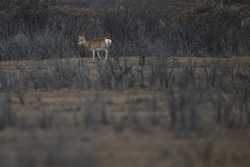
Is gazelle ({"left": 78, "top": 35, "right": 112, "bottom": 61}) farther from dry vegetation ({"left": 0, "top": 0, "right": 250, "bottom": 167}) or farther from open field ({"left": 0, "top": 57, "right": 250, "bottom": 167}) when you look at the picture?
open field ({"left": 0, "top": 57, "right": 250, "bottom": 167})

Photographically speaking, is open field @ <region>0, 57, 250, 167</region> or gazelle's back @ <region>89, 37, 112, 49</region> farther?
gazelle's back @ <region>89, 37, 112, 49</region>

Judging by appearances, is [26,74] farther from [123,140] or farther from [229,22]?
[229,22]

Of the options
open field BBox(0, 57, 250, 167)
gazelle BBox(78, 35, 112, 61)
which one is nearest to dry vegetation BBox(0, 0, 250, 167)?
open field BBox(0, 57, 250, 167)

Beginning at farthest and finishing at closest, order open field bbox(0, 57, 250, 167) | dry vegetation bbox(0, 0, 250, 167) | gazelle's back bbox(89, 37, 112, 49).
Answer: gazelle's back bbox(89, 37, 112, 49) → dry vegetation bbox(0, 0, 250, 167) → open field bbox(0, 57, 250, 167)

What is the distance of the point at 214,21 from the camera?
29.5m

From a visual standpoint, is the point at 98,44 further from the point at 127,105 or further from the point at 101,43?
the point at 127,105

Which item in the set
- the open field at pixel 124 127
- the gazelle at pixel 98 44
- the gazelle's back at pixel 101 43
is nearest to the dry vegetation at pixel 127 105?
the open field at pixel 124 127

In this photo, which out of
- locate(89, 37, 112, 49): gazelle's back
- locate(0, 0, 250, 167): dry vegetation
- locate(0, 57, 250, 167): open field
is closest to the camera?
locate(0, 57, 250, 167): open field

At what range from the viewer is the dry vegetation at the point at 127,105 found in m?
7.80

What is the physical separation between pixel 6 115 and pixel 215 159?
332 centimetres

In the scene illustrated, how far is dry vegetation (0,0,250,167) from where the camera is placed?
780 cm

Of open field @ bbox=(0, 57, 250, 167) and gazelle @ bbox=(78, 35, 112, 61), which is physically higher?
gazelle @ bbox=(78, 35, 112, 61)

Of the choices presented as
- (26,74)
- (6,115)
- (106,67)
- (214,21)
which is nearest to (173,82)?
(106,67)

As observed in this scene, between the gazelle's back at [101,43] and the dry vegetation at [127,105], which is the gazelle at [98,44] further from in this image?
the dry vegetation at [127,105]
